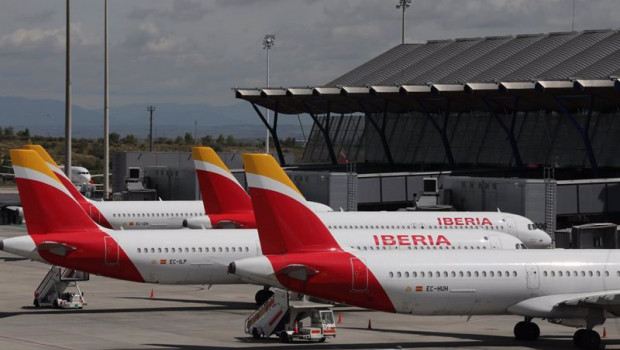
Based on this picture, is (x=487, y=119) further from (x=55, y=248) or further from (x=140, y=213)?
(x=55, y=248)

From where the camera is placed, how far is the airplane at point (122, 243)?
50938mm

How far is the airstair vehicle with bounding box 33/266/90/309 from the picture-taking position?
56.1m

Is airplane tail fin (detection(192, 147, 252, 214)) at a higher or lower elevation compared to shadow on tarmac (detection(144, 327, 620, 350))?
higher

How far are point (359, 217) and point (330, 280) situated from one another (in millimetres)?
25989

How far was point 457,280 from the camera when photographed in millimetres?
44031

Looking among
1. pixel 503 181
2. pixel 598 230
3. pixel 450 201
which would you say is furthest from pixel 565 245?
pixel 450 201

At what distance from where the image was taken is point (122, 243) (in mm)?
52562

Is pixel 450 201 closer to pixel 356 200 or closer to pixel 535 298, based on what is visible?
pixel 356 200

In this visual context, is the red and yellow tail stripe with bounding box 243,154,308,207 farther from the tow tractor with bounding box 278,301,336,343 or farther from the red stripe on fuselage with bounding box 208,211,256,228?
the red stripe on fuselage with bounding box 208,211,256,228

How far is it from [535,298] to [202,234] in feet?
56.9

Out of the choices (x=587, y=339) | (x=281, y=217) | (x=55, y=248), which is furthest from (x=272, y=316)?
(x=587, y=339)

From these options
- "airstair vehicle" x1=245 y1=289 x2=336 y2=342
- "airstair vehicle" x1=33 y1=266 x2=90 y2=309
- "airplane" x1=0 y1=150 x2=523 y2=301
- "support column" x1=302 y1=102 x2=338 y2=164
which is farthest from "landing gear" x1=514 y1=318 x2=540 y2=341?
"support column" x1=302 y1=102 x2=338 y2=164

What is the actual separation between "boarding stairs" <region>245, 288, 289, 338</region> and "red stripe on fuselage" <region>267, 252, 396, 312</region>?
2.85 metres

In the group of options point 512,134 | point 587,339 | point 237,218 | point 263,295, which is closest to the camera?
point 587,339
